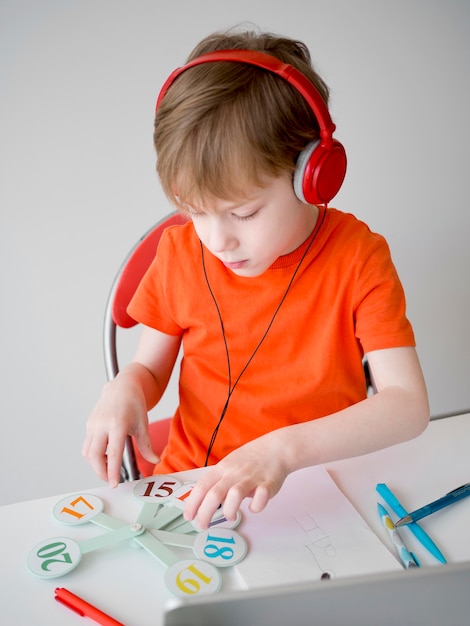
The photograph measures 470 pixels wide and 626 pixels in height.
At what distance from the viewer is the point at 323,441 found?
2.38ft

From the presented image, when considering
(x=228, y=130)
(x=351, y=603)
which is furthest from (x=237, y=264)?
(x=351, y=603)

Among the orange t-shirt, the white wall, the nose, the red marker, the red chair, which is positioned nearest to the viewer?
the red marker

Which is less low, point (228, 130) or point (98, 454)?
point (228, 130)

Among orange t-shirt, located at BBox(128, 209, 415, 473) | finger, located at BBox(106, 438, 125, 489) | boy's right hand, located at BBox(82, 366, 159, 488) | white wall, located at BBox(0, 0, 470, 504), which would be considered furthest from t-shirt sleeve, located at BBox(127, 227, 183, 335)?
white wall, located at BBox(0, 0, 470, 504)

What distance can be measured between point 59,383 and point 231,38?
111 cm

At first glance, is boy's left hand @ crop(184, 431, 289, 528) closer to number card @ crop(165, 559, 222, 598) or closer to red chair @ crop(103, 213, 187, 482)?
number card @ crop(165, 559, 222, 598)

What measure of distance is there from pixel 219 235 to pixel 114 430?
0.27 meters

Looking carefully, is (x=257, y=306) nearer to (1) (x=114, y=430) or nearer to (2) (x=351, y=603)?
(1) (x=114, y=430)

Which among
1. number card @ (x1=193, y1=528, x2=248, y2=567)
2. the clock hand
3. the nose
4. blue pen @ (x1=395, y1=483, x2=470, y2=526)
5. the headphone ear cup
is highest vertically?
the headphone ear cup

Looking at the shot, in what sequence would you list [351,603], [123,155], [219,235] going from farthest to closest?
[123,155]
[219,235]
[351,603]

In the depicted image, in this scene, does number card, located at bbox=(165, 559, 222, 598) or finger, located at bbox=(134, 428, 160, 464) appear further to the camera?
finger, located at bbox=(134, 428, 160, 464)

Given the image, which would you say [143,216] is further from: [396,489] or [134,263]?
[396,489]

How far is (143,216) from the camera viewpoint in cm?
153

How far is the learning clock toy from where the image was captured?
592mm
